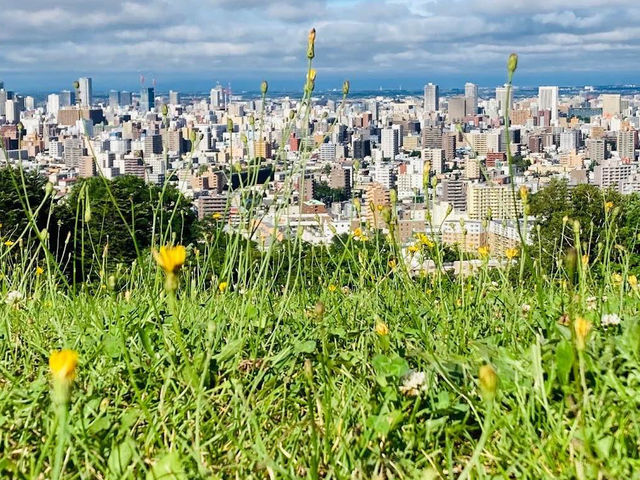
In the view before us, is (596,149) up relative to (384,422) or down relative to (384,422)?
up

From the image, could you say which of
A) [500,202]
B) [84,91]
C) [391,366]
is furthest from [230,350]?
[84,91]

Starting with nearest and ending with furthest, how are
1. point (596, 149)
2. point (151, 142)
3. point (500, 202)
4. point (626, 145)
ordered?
point (500, 202) < point (151, 142) < point (626, 145) < point (596, 149)

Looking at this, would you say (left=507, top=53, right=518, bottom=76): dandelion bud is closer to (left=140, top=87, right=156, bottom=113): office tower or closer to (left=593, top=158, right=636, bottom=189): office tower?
(left=140, top=87, right=156, bottom=113): office tower

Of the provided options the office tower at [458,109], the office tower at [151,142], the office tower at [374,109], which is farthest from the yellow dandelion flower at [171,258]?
the office tower at [458,109]

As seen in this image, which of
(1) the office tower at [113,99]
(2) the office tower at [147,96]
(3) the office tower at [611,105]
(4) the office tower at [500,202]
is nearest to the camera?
(4) the office tower at [500,202]

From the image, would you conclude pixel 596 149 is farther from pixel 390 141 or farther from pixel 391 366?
pixel 391 366

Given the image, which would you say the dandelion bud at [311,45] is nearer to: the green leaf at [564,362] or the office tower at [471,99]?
the green leaf at [564,362]

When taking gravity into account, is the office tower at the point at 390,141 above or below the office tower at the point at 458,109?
below
